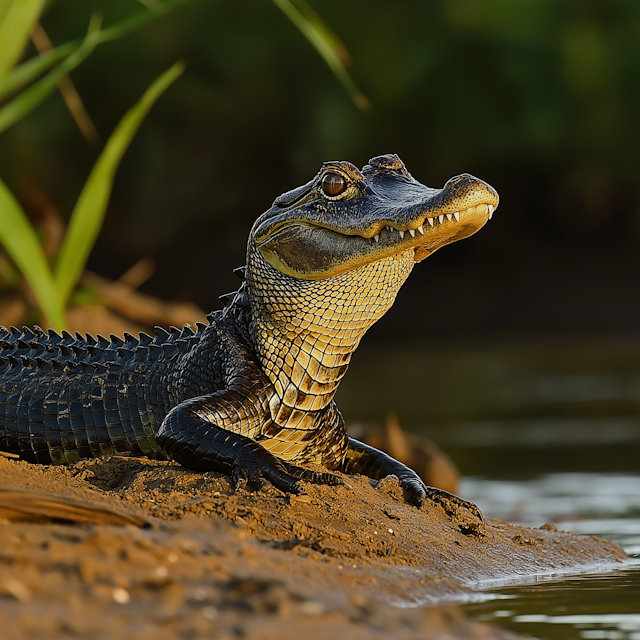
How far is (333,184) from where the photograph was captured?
3867mm

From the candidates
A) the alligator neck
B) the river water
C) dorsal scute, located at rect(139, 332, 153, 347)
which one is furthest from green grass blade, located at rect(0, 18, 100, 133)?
the river water

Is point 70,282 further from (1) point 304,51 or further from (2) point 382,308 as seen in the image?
(1) point 304,51

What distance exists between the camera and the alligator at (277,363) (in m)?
3.54

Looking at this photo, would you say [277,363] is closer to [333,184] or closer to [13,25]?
[333,184]

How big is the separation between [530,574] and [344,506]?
1.83 ft

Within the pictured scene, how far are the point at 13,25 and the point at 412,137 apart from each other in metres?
14.5

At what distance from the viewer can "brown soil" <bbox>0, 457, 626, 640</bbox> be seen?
2.02m

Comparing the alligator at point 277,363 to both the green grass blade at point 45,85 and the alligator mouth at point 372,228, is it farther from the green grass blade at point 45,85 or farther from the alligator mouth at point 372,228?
the green grass blade at point 45,85

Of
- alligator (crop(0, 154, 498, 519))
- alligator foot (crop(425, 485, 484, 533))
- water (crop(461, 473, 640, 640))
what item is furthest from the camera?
alligator foot (crop(425, 485, 484, 533))

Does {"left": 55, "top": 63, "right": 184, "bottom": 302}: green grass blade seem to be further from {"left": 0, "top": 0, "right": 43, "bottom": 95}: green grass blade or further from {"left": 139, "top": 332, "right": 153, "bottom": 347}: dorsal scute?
{"left": 139, "top": 332, "right": 153, "bottom": 347}: dorsal scute

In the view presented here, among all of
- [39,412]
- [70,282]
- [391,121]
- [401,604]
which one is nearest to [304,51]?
[391,121]

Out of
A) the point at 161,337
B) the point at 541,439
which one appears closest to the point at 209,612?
the point at 161,337

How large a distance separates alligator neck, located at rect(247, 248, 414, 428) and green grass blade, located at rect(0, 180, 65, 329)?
201cm

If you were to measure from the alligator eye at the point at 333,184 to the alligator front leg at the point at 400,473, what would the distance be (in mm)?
966
